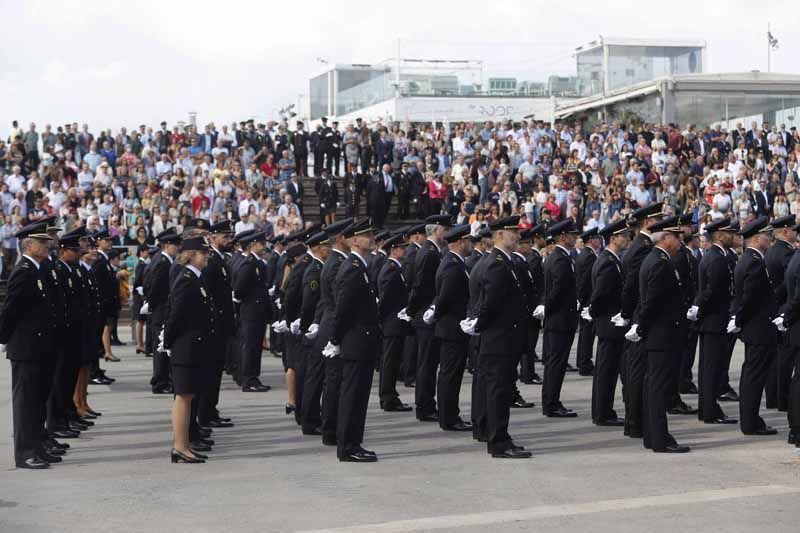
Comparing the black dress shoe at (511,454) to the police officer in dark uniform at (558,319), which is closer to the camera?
the black dress shoe at (511,454)

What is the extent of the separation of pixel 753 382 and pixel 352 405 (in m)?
3.95

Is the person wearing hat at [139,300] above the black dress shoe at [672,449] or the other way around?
above

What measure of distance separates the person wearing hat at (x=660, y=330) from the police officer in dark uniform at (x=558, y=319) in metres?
2.27

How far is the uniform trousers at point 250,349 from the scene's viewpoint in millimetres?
15273

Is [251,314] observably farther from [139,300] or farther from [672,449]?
[672,449]

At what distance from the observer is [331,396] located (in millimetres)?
10914

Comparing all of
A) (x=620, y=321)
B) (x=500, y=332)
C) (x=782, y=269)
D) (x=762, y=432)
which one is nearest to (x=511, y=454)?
(x=500, y=332)

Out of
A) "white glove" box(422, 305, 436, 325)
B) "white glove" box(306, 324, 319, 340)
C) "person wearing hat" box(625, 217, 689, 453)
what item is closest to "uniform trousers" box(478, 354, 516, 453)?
"person wearing hat" box(625, 217, 689, 453)

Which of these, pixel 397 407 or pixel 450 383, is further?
pixel 397 407

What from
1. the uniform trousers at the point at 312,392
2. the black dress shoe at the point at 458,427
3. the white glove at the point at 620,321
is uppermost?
the white glove at the point at 620,321

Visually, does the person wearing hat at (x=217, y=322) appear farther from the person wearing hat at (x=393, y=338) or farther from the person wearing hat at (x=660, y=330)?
the person wearing hat at (x=660, y=330)

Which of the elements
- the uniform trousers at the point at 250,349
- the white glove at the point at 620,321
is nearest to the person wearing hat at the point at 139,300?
the uniform trousers at the point at 250,349

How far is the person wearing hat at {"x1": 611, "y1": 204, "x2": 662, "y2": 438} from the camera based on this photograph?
11305 mm

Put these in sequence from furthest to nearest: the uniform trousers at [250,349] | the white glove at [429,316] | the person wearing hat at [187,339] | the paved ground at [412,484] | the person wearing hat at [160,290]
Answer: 1. the uniform trousers at [250,349]
2. the person wearing hat at [160,290]
3. the white glove at [429,316]
4. the person wearing hat at [187,339]
5. the paved ground at [412,484]
